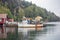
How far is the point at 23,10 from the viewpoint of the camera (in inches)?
121

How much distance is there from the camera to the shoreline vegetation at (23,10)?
3.03 metres

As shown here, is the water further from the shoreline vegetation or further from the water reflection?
the shoreline vegetation

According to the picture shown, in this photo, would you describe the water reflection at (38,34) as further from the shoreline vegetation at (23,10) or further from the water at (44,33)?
the shoreline vegetation at (23,10)

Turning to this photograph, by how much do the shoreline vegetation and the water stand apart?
0.11 metres

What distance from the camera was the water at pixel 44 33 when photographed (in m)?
2.98

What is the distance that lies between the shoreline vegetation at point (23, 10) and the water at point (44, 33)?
0.36 feet

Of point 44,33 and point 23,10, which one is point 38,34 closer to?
point 44,33

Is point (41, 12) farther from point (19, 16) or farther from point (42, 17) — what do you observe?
point (19, 16)

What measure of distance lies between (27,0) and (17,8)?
187mm

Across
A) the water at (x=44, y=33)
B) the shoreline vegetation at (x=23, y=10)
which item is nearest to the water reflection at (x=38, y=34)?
the water at (x=44, y=33)

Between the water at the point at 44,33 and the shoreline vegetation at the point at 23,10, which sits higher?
the shoreline vegetation at the point at 23,10

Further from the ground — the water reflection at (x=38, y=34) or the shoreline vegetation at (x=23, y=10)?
the shoreline vegetation at (x=23, y=10)

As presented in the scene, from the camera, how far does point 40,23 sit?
3.06 meters

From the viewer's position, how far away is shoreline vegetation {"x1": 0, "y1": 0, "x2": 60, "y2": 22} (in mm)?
3033
